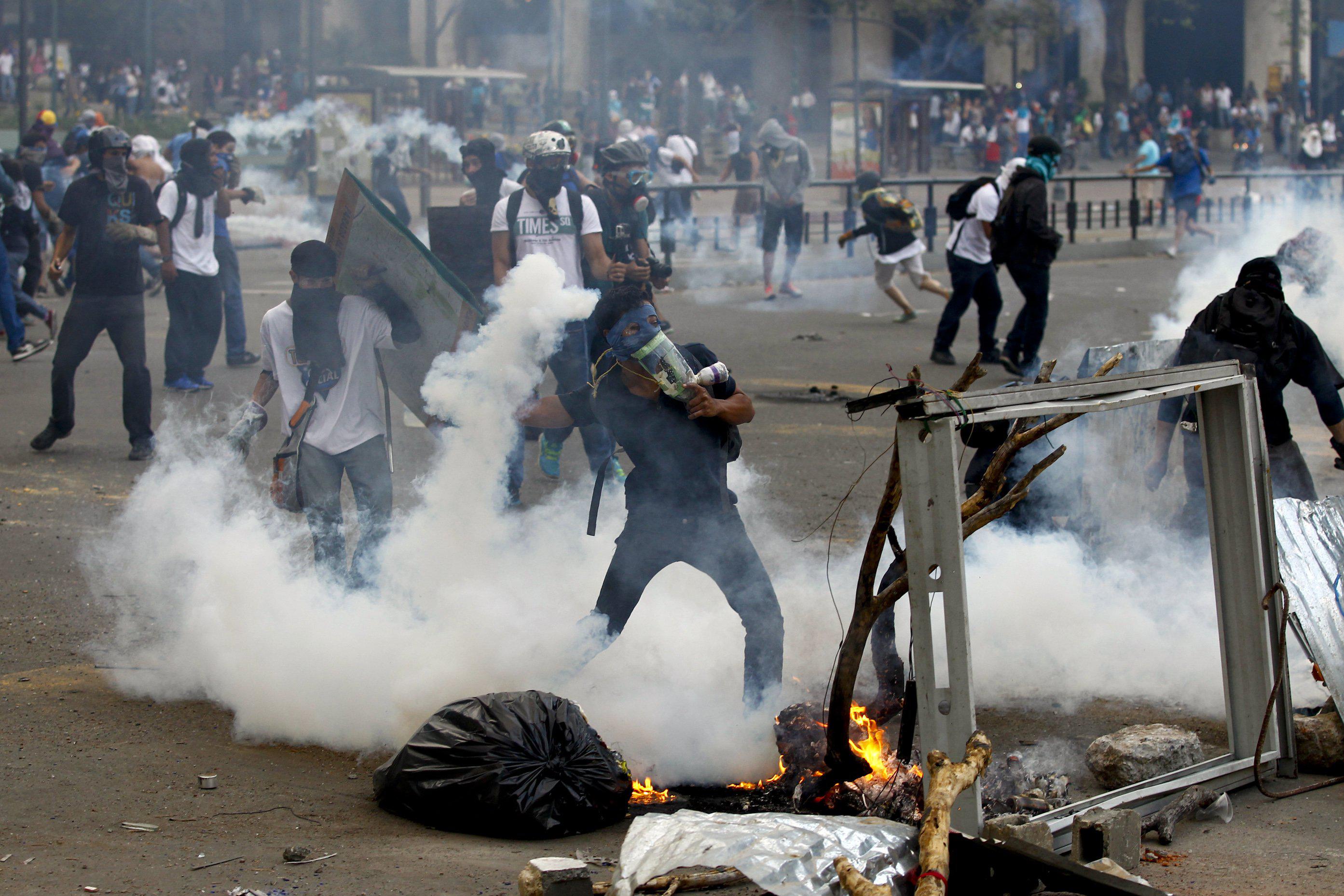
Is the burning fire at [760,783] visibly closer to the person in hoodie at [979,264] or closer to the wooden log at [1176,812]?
the wooden log at [1176,812]

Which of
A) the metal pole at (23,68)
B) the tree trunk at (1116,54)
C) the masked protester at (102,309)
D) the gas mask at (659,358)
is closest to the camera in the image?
the gas mask at (659,358)

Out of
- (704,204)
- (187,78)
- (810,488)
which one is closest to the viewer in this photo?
(810,488)

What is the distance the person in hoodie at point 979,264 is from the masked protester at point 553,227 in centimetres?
→ 357

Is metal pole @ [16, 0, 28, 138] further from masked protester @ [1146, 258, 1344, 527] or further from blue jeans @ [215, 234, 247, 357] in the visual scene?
masked protester @ [1146, 258, 1344, 527]

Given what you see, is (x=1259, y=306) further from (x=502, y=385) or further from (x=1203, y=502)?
(x=502, y=385)

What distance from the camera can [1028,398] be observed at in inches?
121

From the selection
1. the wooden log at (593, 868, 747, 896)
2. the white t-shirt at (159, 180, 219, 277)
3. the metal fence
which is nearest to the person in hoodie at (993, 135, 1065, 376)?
the white t-shirt at (159, 180, 219, 277)

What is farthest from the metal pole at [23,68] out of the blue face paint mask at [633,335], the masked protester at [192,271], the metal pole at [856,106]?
the blue face paint mask at [633,335]

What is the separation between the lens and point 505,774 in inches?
137

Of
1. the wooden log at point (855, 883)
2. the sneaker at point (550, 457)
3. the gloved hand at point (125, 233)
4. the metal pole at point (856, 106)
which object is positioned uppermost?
the metal pole at point (856, 106)

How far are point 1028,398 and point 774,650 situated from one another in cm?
123

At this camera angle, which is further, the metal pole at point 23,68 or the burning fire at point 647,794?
the metal pole at point 23,68

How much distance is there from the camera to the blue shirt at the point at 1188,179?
53.8 ft

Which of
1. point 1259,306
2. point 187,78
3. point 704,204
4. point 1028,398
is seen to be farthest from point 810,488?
point 187,78
